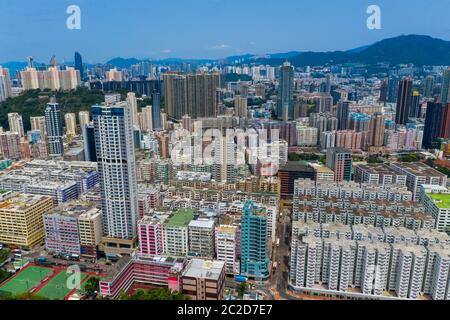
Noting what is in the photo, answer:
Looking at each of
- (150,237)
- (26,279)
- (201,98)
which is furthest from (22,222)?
(201,98)

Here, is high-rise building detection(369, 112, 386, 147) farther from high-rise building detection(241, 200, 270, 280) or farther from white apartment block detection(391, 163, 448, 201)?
high-rise building detection(241, 200, 270, 280)

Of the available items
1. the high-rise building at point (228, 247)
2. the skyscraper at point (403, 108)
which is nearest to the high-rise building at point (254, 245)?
the high-rise building at point (228, 247)

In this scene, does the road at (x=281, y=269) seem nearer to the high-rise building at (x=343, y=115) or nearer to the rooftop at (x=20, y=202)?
the rooftop at (x=20, y=202)

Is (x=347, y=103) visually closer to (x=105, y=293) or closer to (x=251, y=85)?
(x=251, y=85)

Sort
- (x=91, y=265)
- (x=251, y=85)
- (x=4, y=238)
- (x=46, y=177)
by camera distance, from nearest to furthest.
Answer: (x=91, y=265) → (x=4, y=238) → (x=46, y=177) → (x=251, y=85)
